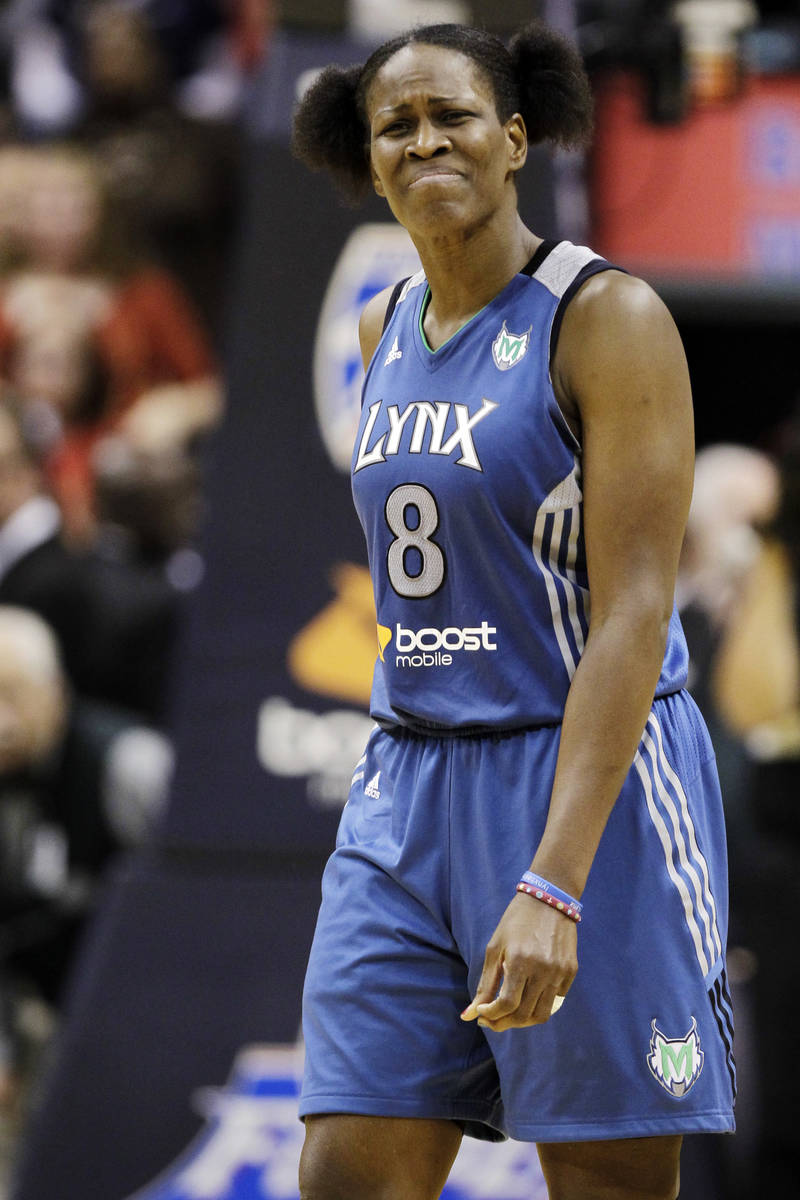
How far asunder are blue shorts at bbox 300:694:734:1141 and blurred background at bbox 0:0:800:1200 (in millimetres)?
Answer: 1858

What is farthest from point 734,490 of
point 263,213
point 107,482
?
point 263,213

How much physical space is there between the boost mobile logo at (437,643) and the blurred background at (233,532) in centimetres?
205

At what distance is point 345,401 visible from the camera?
4730 mm

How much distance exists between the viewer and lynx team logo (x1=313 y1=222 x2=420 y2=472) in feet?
15.5

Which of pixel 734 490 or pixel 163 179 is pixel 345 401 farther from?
pixel 163 179

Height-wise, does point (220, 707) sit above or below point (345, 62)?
below

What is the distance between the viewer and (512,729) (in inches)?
96.9

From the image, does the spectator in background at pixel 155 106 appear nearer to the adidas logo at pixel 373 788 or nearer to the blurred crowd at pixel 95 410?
the blurred crowd at pixel 95 410

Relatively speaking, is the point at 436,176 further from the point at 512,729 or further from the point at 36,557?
the point at 36,557

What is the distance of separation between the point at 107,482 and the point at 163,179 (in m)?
1.80

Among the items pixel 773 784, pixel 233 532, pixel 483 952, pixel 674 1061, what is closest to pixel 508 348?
pixel 483 952

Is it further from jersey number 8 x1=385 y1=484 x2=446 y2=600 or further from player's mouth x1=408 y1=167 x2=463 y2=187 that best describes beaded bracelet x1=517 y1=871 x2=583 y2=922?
player's mouth x1=408 y1=167 x2=463 y2=187

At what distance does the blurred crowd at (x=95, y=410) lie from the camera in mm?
5902

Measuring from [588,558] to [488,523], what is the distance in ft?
0.45
